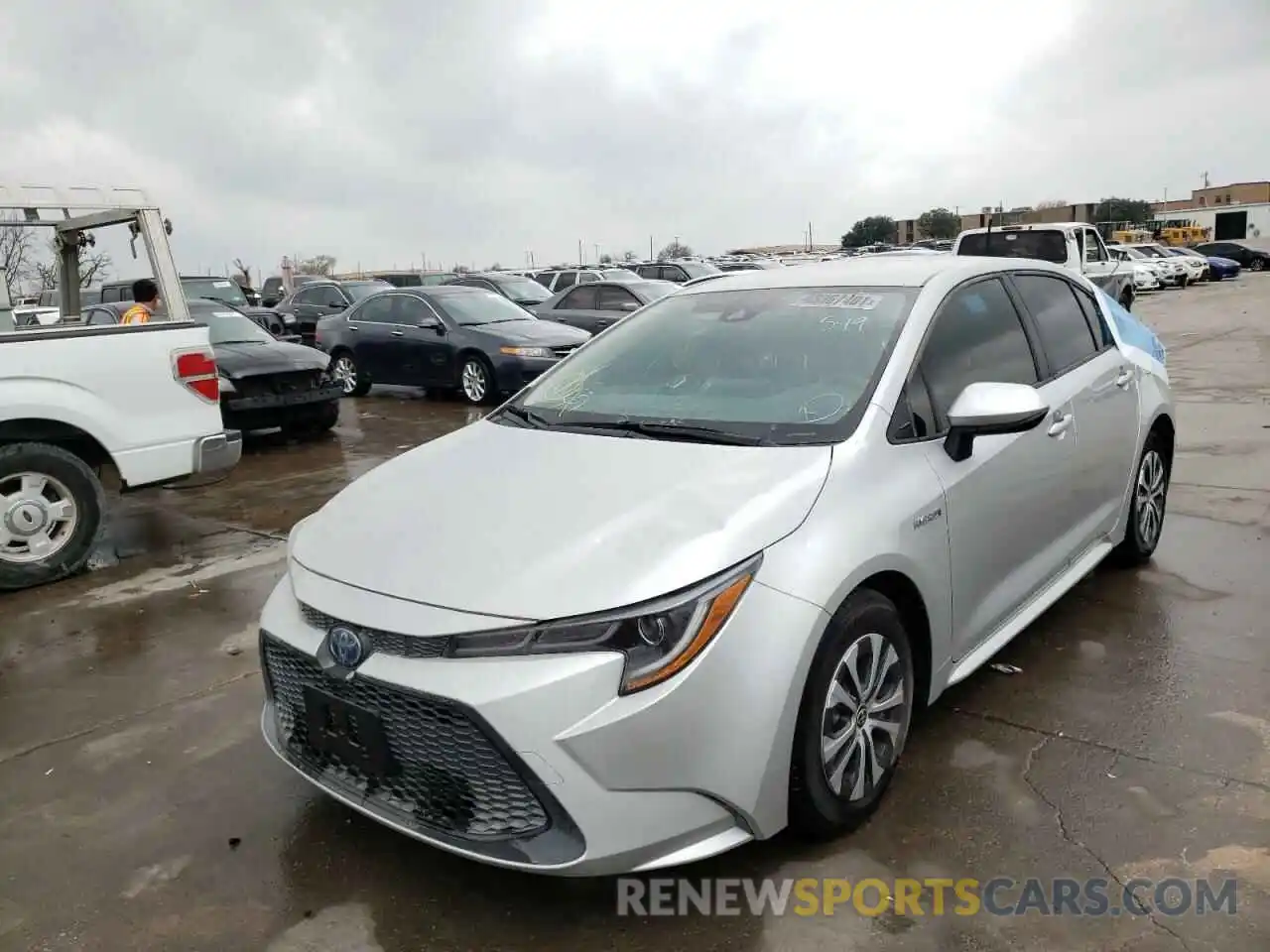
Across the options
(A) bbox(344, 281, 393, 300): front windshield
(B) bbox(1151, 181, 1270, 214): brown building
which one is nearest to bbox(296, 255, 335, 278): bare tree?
(A) bbox(344, 281, 393, 300): front windshield

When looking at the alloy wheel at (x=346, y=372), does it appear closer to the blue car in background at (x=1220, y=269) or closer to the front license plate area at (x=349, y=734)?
the front license plate area at (x=349, y=734)

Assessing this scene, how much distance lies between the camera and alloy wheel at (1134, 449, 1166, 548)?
15.8 feet

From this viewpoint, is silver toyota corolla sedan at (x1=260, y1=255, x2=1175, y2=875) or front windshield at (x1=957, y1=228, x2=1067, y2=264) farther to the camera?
front windshield at (x1=957, y1=228, x2=1067, y2=264)

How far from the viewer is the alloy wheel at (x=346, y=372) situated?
14.1 metres

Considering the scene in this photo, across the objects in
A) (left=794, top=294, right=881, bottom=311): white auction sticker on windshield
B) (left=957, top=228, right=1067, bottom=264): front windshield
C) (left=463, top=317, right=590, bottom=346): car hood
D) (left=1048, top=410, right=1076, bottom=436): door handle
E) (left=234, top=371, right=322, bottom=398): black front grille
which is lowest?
(left=234, top=371, right=322, bottom=398): black front grille

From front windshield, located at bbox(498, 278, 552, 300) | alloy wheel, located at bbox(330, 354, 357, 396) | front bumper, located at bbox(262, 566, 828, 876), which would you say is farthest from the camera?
front windshield, located at bbox(498, 278, 552, 300)

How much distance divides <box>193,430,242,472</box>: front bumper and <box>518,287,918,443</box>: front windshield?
2931 mm

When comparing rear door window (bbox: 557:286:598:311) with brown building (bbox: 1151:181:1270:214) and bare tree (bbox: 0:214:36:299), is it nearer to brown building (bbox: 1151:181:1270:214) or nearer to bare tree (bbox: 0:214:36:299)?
bare tree (bbox: 0:214:36:299)

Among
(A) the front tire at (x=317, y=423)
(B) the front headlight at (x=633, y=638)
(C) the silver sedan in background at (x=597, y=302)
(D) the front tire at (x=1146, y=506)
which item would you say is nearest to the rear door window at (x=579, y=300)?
(C) the silver sedan in background at (x=597, y=302)

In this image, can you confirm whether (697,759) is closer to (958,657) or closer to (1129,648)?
(958,657)

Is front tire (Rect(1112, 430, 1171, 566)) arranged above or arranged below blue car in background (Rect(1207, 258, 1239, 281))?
below

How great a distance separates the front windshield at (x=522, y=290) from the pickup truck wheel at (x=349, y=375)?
12.3 ft

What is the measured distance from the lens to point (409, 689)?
2.38m

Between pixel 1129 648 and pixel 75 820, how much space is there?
13.1ft
